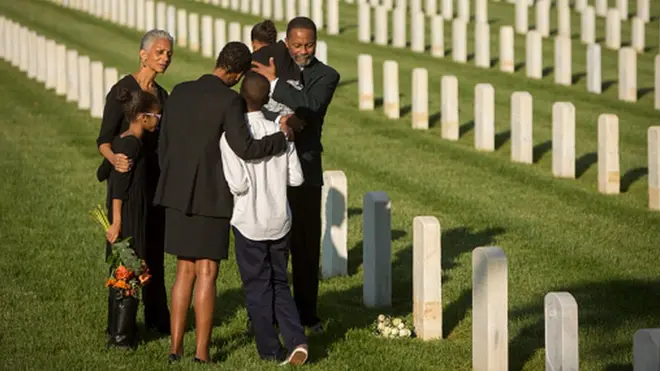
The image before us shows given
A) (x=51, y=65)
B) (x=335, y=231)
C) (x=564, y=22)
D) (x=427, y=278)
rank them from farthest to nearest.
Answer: (x=564, y=22), (x=51, y=65), (x=335, y=231), (x=427, y=278)

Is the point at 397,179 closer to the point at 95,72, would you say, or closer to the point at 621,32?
the point at 95,72

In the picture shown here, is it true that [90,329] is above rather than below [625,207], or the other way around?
above

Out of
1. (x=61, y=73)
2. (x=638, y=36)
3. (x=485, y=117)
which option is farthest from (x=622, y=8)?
(x=485, y=117)

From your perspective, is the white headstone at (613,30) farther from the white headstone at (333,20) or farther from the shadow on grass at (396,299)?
the shadow on grass at (396,299)

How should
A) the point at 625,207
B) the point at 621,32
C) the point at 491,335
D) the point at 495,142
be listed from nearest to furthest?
the point at 491,335
the point at 625,207
the point at 495,142
the point at 621,32

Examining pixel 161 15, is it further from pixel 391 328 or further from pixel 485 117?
pixel 391 328

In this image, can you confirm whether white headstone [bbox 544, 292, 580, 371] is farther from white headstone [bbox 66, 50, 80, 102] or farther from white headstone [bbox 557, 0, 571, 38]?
white headstone [bbox 557, 0, 571, 38]

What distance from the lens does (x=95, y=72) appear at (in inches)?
928

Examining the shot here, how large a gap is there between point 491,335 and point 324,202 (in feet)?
14.0

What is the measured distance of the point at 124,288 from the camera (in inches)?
387

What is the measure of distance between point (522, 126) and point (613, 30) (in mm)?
10542

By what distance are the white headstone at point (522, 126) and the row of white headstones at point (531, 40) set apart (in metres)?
4.36

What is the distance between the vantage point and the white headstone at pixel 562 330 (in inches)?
311

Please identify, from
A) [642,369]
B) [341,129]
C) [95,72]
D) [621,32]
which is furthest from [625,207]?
[621,32]
